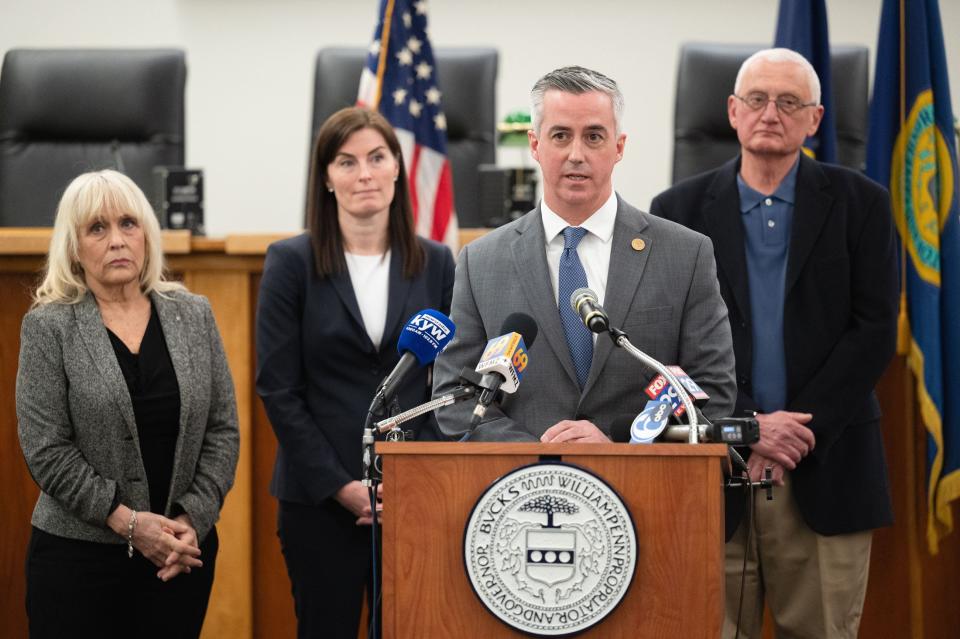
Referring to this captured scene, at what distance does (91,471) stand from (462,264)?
2.99 ft

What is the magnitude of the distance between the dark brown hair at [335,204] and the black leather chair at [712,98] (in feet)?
5.27

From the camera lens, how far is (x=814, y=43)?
3580 millimetres

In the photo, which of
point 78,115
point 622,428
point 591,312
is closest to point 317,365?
point 622,428

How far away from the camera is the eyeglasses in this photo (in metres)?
2.96

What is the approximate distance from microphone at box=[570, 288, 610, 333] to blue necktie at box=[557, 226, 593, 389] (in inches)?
12.5

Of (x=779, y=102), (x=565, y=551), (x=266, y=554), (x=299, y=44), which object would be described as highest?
(x=299, y=44)

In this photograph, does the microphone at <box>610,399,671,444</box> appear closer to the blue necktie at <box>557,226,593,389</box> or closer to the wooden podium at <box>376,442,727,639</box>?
the wooden podium at <box>376,442,727,639</box>

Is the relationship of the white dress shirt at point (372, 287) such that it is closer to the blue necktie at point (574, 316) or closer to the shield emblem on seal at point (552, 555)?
the blue necktie at point (574, 316)

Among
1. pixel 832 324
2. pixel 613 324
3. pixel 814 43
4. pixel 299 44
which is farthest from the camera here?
pixel 299 44

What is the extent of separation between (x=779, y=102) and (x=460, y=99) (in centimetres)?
178

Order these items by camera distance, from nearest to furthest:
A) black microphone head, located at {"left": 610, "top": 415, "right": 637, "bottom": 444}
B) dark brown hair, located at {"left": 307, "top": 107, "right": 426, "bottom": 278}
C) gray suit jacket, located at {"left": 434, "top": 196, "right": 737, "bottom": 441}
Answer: black microphone head, located at {"left": 610, "top": 415, "right": 637, "bottom": 444} < gray suit jacket, located at {"left": 434, "top": 196, "right": 737, "bottom": 441} < dark brown hair, located at {"left": 307, "top": 107, "right": 426, "bottom": 278}

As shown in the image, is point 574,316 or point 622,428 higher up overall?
point 574,316

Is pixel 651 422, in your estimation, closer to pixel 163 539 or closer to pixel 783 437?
pixel 783 437

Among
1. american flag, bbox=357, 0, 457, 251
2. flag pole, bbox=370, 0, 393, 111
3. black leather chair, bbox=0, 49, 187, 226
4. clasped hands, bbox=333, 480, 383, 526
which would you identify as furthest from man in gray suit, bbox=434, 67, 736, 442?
black leather chair, bbox=0, 49, 187, 226
